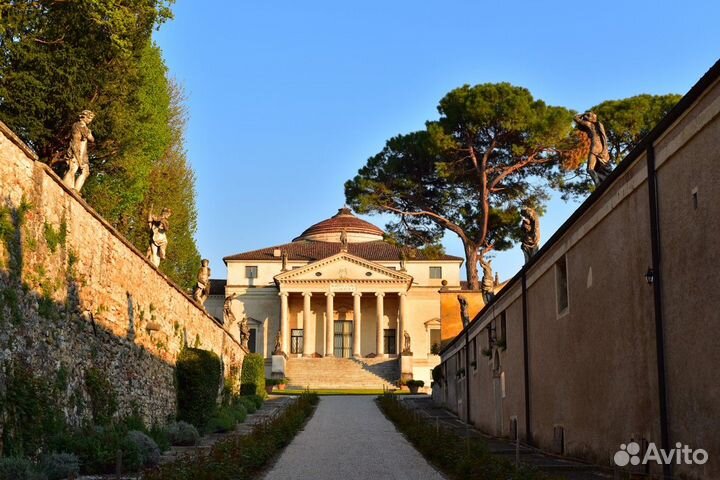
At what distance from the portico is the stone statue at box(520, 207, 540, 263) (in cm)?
5042

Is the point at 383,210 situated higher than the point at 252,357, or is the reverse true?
the point at 383,210

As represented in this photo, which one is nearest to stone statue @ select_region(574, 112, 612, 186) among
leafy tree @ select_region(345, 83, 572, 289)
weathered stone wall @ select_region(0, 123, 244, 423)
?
weathered stone wall @ select_region(0, 123, 244, 423)

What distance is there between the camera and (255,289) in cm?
7719

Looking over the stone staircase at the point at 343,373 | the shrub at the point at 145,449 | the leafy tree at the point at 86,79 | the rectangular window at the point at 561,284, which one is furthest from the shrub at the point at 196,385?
the stone staircase at the point at 343,373

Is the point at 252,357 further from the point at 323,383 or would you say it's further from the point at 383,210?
the point at 323,383

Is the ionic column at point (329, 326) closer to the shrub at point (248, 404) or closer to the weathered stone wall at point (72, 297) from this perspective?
the shrub at point (248, 404)

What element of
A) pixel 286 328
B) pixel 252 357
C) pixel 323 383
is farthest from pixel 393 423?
pixel 286 328

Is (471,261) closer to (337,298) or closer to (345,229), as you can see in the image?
(337,298)

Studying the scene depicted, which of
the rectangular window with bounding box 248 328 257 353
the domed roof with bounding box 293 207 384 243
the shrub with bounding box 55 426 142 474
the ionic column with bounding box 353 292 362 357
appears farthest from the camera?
the domed roof with bounding box 293 207 384 243

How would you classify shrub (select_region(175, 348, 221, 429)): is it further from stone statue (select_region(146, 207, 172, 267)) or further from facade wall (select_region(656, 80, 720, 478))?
facade wall (select_region(656, 80, 720, 478))

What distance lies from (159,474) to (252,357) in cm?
2957

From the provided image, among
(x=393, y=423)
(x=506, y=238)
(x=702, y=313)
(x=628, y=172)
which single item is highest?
(x=506, y=238)

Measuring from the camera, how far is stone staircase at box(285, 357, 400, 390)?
5950 cm

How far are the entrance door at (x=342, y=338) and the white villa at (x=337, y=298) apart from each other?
87 mm
